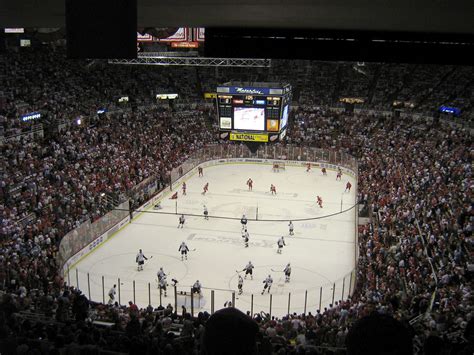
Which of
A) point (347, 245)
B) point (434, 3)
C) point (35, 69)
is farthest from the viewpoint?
point (35, 69)

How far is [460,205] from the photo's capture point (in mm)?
18719

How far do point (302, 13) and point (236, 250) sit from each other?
17428 millimetres

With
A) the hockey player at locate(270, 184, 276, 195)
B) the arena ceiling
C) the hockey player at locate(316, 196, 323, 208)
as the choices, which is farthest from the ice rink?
the arena ceiling

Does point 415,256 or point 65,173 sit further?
point 65,173

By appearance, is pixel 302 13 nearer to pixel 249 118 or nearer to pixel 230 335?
pixel 230 335

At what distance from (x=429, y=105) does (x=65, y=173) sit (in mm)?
28617

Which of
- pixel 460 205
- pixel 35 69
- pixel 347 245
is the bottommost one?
pixel 347 245

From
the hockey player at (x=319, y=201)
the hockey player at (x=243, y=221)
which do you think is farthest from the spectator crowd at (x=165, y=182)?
the hockey player at (x=243, y=221)

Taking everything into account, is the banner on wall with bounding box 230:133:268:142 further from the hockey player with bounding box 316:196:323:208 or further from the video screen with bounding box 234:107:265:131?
the hockey player with bounding box 316:196:323:208

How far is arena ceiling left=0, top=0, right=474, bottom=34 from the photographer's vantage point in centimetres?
529

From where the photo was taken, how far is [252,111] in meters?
25.1

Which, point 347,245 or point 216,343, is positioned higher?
point 216,343

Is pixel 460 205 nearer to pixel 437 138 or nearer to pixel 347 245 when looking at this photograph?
pixel 347 245

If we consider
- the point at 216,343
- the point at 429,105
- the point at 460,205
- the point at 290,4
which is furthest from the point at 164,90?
the point at 216,343
